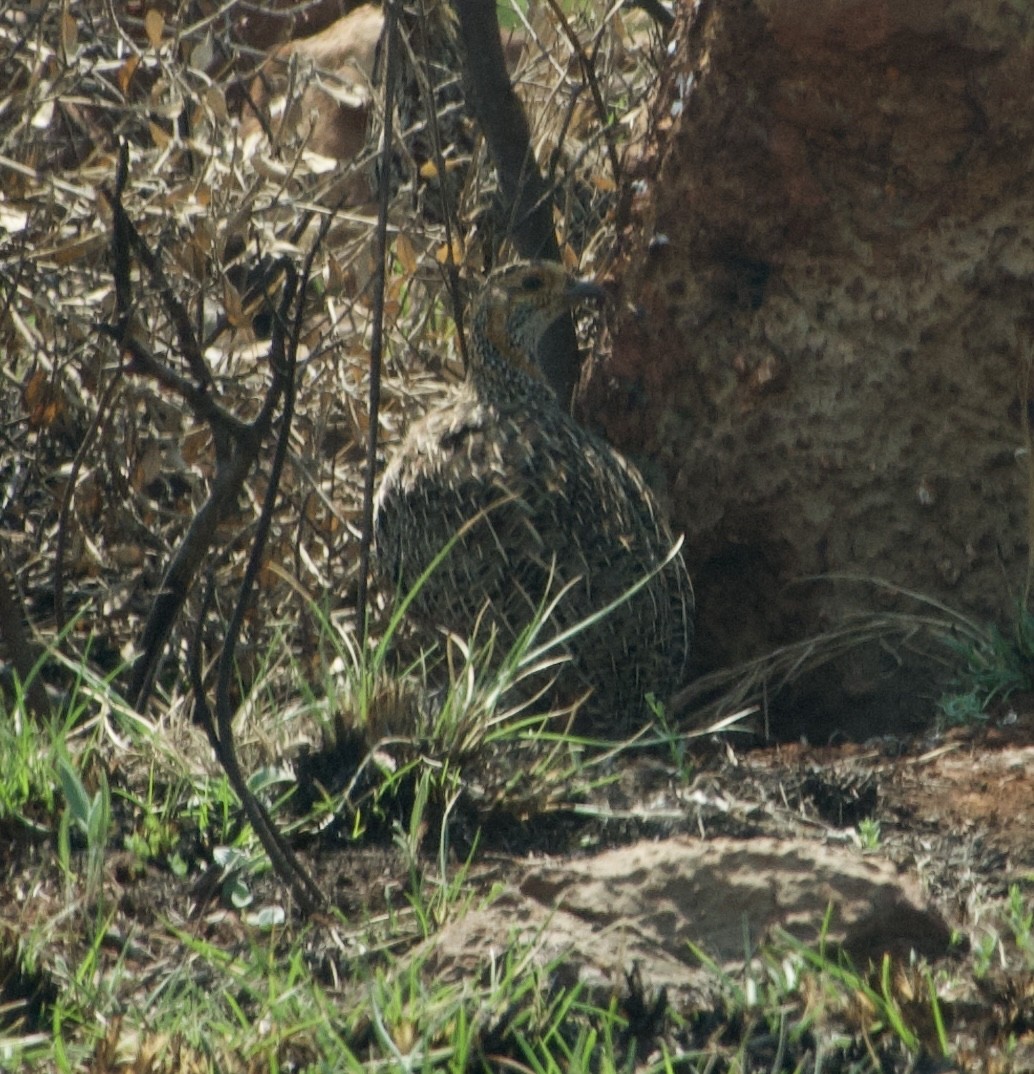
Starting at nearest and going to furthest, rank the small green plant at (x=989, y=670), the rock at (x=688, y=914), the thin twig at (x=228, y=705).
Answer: the rock at (x=688, y=914) → the thin twig at (x=228, y=705) → the small green plant at (x=989, y=670)

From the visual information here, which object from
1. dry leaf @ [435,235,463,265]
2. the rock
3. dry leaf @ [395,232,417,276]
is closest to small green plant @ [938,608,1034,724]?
the rock

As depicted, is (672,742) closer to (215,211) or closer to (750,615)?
(750,615)

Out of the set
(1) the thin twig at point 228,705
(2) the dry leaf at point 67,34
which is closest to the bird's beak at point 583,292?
(2) the dry leaf at point 67,34

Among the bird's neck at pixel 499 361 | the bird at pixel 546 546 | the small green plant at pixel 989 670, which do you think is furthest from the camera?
the bird's neck at pixel 499 361

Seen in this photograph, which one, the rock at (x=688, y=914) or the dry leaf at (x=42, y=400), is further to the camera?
the dry leaf at (x=42, y=400)

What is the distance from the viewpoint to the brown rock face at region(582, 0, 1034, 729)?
4.65 m

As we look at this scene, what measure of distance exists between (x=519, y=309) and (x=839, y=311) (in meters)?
0.96

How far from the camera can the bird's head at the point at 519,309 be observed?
5062 millimetres

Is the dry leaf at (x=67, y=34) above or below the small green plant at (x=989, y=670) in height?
above

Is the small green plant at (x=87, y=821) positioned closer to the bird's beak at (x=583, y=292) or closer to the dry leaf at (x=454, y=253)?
the bird's beak at (x=583, y=292)

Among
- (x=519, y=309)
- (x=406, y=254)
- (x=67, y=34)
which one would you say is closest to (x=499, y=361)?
(x=519, y=309)

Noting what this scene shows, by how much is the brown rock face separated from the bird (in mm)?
294

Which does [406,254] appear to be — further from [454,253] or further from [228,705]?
[228,705]

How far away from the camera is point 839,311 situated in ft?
16.0
